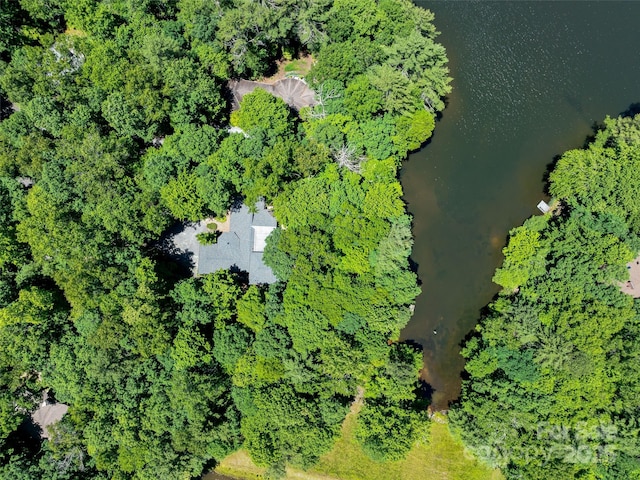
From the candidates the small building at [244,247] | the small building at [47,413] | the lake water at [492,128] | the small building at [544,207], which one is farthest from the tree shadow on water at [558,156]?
the small building at [47,413]

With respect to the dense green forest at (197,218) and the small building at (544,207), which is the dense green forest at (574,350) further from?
the dense green forest at (197,218)

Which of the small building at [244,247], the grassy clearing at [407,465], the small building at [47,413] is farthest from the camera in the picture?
the grassy clearing at [407,465]

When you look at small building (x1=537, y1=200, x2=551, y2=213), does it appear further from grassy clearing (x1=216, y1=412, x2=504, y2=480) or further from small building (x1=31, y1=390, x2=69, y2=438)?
small building (x1=31, y1=390, x2=69, y2=438)

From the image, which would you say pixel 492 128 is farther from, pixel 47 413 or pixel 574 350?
pixel 47 413

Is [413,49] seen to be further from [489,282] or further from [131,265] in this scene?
[131,265]

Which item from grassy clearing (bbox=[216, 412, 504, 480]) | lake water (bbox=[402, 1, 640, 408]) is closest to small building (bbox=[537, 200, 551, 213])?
lake water (bbox=[402, 1, 640, 408])

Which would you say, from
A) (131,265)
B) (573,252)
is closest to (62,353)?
(131,265)
